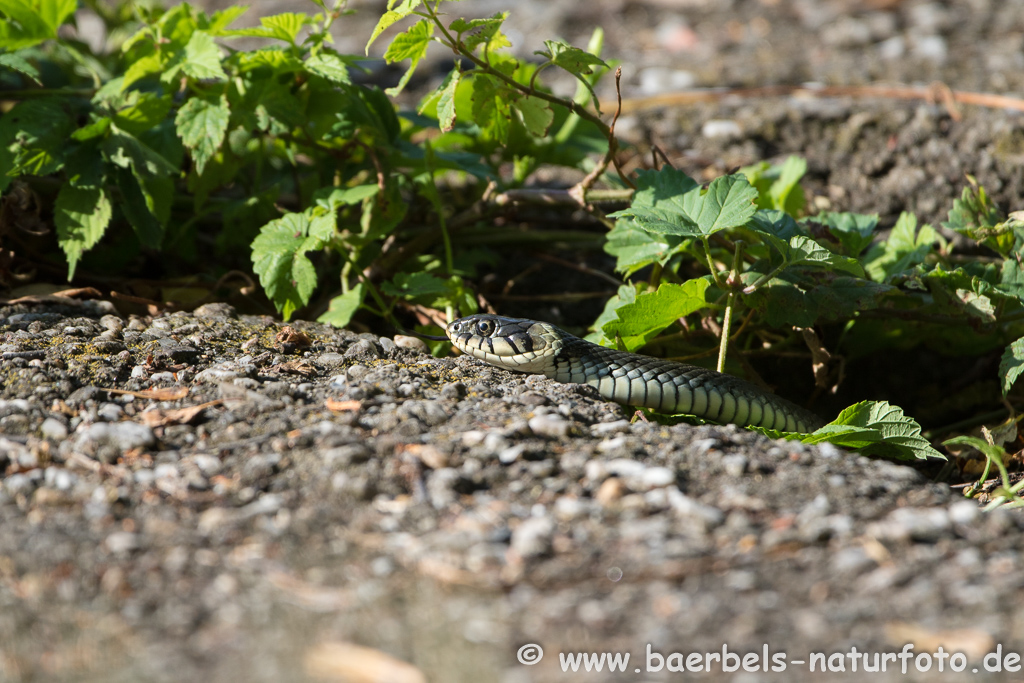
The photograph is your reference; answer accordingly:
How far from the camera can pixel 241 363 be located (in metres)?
3.29

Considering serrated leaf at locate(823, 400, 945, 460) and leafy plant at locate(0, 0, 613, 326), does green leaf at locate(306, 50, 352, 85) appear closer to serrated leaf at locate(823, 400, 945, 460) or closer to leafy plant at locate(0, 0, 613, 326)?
leafy plant at locate(0, 0, 613, 326)

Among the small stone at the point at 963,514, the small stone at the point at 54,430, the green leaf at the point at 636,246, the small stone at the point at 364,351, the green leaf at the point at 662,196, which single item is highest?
the green leaf at the point at 662,196

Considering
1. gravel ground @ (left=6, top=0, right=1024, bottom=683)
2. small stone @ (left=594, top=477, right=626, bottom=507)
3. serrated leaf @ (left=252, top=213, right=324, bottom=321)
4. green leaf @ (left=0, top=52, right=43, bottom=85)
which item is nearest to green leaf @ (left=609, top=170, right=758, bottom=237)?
gravel ground @ (left=6, top=0, right=1024, bottom=683)

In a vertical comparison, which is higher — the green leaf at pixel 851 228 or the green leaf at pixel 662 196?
the green leaf at pixel 662 196

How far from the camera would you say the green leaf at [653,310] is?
11.2ft

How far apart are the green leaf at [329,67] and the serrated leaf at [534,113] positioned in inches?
29.8

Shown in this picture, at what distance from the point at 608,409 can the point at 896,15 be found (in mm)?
6596

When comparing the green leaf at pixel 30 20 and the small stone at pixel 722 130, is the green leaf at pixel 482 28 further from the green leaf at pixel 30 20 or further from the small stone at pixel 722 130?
the small stone at pixel 722 130

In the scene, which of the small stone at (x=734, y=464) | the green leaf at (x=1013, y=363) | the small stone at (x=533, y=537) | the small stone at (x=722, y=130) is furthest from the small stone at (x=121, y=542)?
the small stone at (x=722, y=130)

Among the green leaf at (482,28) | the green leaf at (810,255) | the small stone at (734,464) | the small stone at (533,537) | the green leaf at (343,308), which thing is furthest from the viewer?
the green leaf at (343,308)

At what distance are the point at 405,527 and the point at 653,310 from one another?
163 centimetres

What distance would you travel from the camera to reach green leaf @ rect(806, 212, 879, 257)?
12.5ft

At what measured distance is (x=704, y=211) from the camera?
333cm

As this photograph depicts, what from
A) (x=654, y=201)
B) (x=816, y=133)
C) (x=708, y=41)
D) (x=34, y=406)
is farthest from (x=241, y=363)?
(x=708, y=41)
